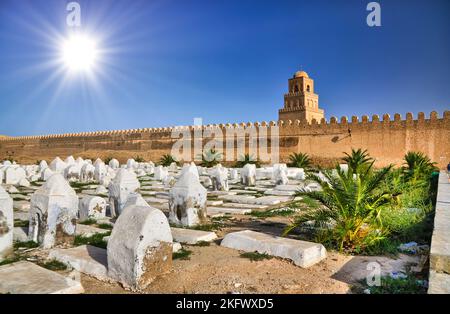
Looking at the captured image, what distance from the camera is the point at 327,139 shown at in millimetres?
23828

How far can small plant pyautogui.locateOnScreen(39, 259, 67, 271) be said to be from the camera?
10.7 ft

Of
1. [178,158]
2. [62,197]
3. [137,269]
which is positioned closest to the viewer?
[137,269]

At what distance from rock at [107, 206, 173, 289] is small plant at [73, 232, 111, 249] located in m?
1.11

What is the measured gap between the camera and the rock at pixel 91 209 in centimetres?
564

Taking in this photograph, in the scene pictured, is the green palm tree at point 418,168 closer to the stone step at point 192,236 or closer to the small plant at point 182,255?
the stone step at point 192,236

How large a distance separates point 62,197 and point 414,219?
4.55 meters

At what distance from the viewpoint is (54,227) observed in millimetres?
4047

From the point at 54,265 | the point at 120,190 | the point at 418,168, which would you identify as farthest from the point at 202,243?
the point at 418,168

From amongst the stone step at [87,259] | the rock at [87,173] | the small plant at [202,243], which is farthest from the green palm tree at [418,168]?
the rock at [87,173]

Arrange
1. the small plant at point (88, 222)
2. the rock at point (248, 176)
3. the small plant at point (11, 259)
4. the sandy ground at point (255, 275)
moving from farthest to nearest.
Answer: the rock at point (248, 176), the small plant at point (88, 222), the small plant at point (11, 259), the sandy ground at point (255, 275)

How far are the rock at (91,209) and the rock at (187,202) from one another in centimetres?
134

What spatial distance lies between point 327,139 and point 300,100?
1537 centimetres
